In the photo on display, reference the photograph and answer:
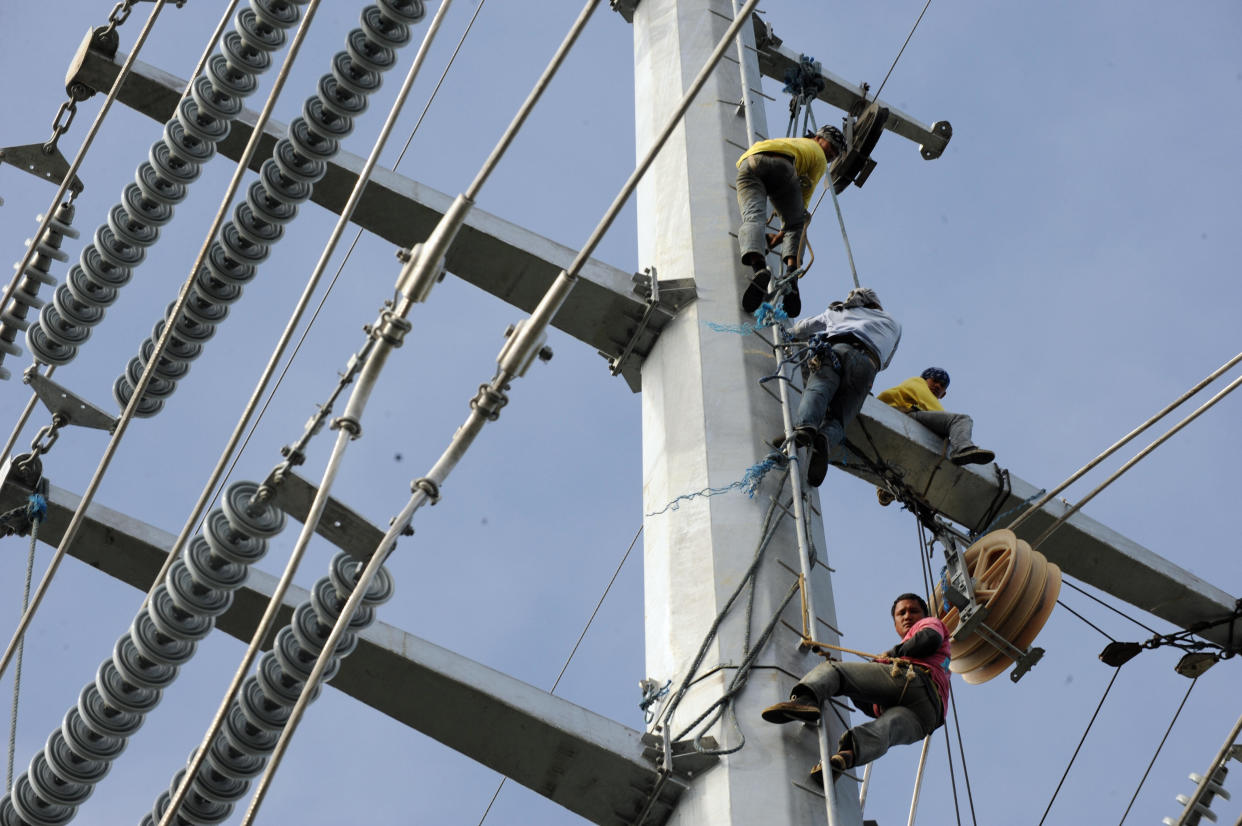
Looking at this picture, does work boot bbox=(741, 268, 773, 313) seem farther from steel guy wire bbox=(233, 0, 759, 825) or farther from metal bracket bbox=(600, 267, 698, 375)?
steel guy wire bbox=(233, 0, 759, 825)

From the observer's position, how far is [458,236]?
881 cm

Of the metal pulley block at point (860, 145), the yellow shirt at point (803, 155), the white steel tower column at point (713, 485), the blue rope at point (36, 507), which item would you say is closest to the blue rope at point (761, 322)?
the white steel tower column at point (713, 485)

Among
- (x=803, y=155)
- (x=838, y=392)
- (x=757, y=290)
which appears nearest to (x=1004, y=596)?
(x=838, y=392)

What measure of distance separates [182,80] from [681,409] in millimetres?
3508

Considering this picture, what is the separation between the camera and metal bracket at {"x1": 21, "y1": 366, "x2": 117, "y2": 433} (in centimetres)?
783

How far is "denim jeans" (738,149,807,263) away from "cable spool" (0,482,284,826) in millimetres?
3732

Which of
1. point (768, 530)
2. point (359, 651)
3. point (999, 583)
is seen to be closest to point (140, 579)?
point (359, 651)

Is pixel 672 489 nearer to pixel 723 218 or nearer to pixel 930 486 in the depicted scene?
pixel 723 218

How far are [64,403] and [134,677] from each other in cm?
256

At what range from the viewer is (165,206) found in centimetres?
819

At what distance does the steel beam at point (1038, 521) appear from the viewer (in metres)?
9.34

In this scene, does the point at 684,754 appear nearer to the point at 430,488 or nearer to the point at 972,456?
the point at 430,488

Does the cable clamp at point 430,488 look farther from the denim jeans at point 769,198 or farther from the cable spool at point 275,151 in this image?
the denim jeans at point 769,198

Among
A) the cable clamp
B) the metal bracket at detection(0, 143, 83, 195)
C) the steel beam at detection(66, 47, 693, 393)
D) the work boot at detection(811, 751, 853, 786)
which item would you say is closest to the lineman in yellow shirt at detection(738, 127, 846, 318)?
the steel beam at detection(66, 47, 693, 393)
